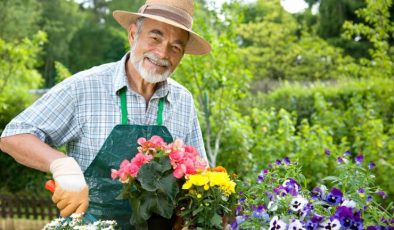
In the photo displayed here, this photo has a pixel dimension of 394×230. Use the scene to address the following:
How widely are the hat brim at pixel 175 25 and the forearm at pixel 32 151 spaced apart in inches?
25.6

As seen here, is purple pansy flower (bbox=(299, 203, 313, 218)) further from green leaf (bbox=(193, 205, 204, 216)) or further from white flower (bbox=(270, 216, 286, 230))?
green leaf (bbox=(193, 205, 204, 216))

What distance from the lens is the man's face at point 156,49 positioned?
2428mm

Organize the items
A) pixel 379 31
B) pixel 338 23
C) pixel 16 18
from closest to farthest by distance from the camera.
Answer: pixel 379 31, pixel 338 23, pixel 16 18

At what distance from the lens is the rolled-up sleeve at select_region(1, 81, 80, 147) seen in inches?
87.4

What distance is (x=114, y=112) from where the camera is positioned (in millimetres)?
2434

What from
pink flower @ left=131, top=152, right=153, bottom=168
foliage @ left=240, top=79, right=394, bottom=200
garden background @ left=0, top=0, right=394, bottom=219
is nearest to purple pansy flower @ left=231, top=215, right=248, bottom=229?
pink flower @ left=131, top=152, right=153, bottom=168

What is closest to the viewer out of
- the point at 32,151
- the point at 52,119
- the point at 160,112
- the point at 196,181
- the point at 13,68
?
the point at 196,181

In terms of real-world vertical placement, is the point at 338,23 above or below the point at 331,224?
above

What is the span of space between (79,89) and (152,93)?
1.07 feet

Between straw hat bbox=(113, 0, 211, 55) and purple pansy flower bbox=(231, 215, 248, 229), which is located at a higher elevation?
straw hat bbox=(113, 0, 211, 55)

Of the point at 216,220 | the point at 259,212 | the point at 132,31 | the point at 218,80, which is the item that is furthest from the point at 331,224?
the point at 218,80

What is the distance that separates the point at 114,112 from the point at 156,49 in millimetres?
309

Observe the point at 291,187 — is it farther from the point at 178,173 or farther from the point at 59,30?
the point at 59,30

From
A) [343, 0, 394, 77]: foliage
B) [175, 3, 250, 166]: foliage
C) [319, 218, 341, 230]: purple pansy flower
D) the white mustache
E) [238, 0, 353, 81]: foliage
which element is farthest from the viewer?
[238, 0, 353, 81]: foliage
